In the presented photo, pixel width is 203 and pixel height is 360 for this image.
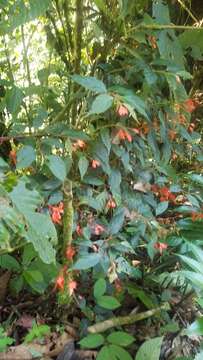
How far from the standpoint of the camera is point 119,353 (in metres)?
1.33

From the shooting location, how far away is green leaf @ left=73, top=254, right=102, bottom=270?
4.24 ft

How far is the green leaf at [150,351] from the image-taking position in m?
1.35

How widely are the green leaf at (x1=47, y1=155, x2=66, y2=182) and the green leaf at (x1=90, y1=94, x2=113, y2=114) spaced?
0.54 feet

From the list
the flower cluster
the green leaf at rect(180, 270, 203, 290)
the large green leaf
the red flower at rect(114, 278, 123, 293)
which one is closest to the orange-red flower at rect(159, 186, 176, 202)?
the flower cluster

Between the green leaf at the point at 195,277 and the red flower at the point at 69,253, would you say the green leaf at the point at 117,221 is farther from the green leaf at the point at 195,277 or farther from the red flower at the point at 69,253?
the green leaf at the point at 195,277

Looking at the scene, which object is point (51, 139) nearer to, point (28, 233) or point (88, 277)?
point (28, 233)

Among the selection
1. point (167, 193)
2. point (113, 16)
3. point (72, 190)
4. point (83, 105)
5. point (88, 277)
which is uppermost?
point (113, 16)

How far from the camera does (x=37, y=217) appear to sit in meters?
0.81

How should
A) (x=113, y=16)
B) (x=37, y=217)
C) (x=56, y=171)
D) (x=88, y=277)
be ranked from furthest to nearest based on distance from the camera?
1. (x=88, y=277)
2. (x=113, y=16)
3. (x=56, y=171)
4. (x=37, y=217)

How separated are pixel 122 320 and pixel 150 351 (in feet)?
0.55

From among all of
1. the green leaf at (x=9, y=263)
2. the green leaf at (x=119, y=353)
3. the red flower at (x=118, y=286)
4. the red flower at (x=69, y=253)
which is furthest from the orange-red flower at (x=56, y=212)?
the green leaf at (x=119, y=353)

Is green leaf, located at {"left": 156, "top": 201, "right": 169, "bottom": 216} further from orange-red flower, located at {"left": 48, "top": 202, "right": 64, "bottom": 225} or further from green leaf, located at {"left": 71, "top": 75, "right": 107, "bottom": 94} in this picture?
green leaf, located at {"left": 71, "top": 75, "right": 107, "bottom": 94}

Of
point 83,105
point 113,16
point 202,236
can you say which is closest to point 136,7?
point 113,16

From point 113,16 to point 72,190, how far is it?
0.51 meters
